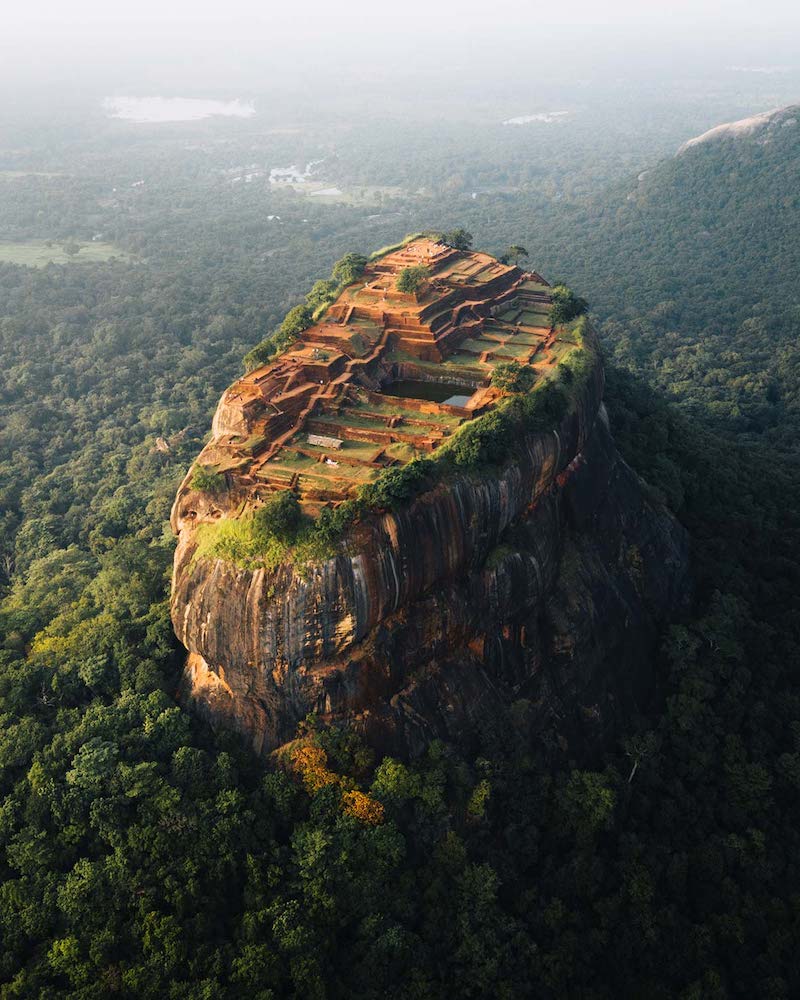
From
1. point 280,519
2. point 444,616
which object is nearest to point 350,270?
point 280,519

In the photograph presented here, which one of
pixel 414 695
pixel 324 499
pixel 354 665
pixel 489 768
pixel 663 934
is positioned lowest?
pixel 663 934

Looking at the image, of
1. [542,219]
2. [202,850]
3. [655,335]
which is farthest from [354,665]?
[542,219]

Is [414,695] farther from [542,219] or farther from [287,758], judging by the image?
[542,219]

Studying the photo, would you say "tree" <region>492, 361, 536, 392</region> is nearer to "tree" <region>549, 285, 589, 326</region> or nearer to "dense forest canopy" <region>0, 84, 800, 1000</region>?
"tree" <region>549, 285, 589, 326</region>

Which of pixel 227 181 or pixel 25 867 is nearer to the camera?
pixel 25 867

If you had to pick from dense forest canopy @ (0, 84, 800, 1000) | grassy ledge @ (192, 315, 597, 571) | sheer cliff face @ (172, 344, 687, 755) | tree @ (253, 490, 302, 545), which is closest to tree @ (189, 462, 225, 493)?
grassy ledge @ (192, 315, 597, 571)

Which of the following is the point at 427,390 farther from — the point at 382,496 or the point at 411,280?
the point at 382,496

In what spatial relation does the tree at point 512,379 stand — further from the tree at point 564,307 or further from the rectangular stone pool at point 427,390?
the tree at point 564,307

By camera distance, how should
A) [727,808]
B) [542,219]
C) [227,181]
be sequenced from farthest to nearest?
[227,181] → [542,219] → [727,808]
